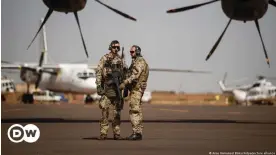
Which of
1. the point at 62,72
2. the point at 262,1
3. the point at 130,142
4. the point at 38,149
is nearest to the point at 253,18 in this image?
the point at 262,1

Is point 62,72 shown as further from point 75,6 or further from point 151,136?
point 151,136

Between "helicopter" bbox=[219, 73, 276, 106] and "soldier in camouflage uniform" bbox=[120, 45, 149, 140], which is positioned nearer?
"soldier in camouflage uniform" bbox=[120, 45, 149, 140]

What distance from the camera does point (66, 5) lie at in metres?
15.6

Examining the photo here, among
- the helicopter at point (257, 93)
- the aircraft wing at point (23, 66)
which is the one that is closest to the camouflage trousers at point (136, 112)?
the aircraft wing at point (23, 66)

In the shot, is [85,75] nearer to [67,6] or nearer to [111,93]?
A: [67,6]

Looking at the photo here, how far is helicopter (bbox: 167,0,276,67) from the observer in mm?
15844

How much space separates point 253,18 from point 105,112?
6720mm

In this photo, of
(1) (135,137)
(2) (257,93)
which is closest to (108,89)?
(1) (135,137)

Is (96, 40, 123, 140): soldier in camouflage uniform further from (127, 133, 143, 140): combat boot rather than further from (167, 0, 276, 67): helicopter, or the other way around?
(167, 0, 276, 67): helicopter

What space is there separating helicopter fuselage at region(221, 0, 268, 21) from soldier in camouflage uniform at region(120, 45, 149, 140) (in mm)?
5422

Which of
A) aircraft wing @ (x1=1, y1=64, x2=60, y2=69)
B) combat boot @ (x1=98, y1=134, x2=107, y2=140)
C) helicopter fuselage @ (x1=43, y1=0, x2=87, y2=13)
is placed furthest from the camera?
aircraft wing @ (x1=1, y1=64, x2=60, y2=69)

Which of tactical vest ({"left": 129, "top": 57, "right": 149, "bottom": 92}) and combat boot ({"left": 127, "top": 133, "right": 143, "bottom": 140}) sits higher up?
tactical vest ({"left": 129, "top": 57, "right": 149, "bottom": 92})

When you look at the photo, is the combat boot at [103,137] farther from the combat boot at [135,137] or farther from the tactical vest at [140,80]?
the tactical vest at [140,80]

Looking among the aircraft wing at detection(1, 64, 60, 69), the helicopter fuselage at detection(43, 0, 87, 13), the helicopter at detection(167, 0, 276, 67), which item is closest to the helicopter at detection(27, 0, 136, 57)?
the helicopter fuselage at detection(43, 0, 87, 13)
